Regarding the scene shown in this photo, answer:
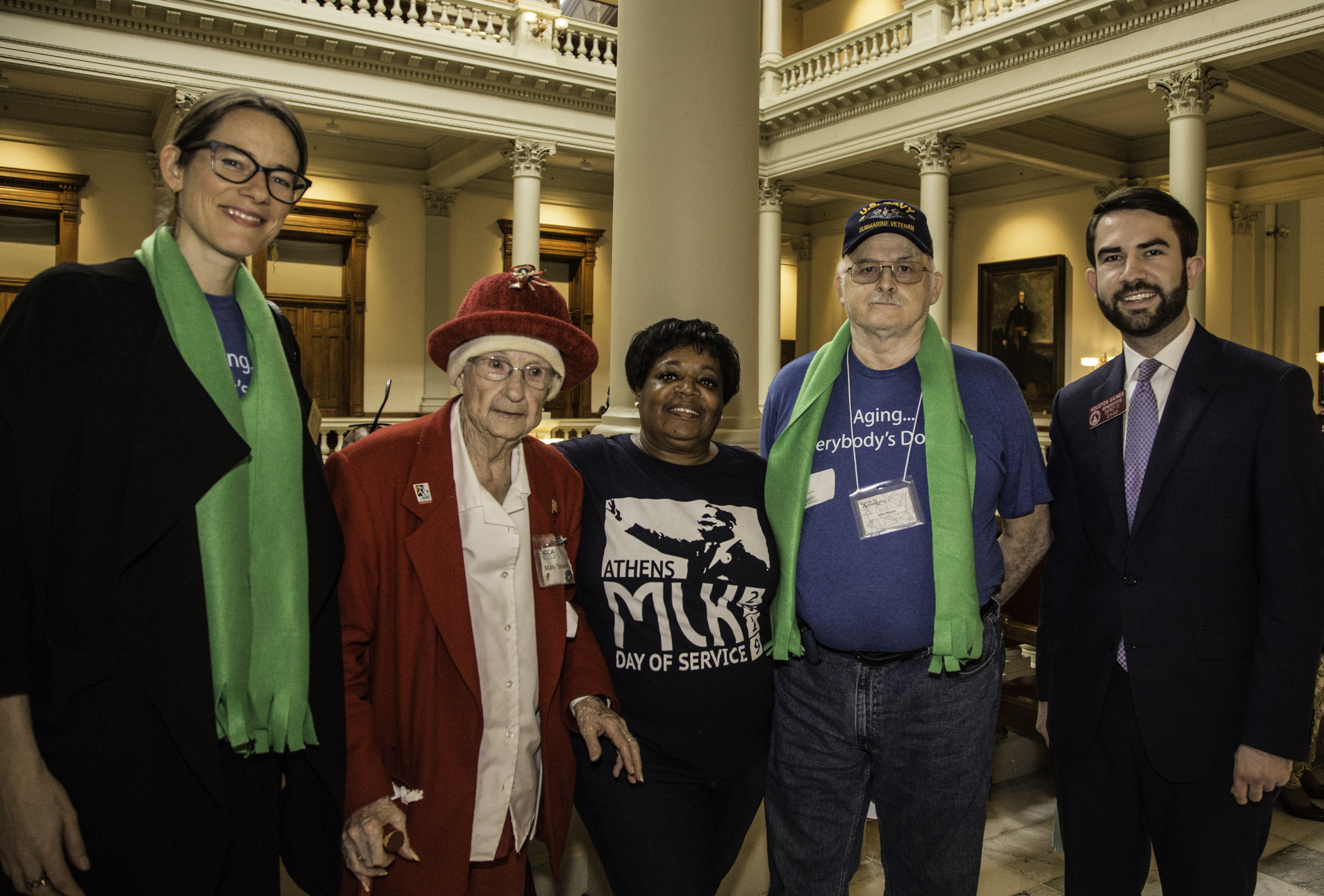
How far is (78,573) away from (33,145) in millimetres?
15982

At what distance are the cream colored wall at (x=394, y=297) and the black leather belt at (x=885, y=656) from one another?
1533cm

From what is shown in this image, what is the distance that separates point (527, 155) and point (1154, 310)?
13057 mm

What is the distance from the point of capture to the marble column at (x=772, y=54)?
15.7m

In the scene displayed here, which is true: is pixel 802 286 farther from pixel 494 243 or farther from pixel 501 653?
pixel 501 653

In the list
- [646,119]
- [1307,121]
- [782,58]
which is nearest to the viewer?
[646,119]

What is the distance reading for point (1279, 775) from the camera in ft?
6.77

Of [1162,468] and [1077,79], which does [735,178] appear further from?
[1077,79]

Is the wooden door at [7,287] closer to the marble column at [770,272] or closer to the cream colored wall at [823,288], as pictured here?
the marble column at [770,272]

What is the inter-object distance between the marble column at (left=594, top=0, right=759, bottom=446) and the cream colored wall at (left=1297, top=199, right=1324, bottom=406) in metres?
15.9

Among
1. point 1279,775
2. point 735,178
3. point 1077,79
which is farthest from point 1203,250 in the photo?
point 1279,775

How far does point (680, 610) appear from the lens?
2100mm

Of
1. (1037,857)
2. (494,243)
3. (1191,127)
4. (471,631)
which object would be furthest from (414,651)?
(494,243)

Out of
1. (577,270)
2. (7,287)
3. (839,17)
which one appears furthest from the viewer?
(839,17)

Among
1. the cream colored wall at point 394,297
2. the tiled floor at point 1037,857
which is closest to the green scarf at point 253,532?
the tiled floor at point 1037,857
